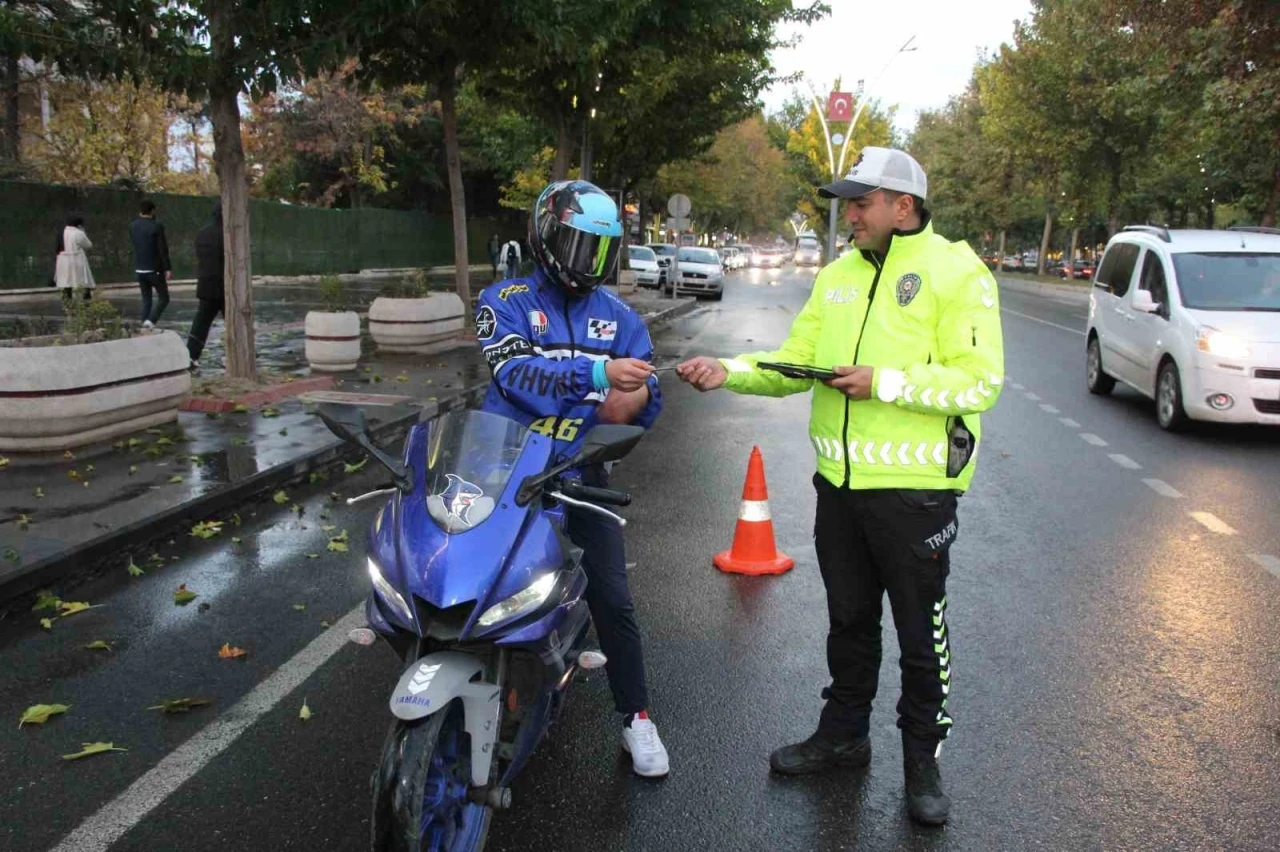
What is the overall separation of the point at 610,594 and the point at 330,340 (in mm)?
9918

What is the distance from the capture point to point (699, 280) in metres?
34.0

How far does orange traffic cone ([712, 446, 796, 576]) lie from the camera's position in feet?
19.2

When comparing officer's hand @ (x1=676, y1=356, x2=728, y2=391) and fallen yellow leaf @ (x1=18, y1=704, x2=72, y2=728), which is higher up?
officer's hand @ (x1=676, y1=356, x2=728, y2=391)

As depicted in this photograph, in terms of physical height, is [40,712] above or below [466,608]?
below

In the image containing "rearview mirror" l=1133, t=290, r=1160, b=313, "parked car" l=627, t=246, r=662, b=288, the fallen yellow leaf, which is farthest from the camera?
"parked car" l=627, t=246, r=662, b=288

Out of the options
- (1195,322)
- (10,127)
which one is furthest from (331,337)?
(10,127)

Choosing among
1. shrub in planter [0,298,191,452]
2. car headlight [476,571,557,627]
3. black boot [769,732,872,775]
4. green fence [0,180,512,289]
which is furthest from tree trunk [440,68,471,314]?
car headlight [476,571,557,627]

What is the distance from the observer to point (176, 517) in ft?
20.5

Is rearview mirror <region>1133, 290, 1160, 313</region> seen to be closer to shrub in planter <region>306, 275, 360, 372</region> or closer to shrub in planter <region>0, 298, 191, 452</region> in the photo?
shrub in planter <region>306, 275, 360, 372</region>

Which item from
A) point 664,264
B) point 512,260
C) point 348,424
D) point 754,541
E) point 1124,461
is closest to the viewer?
point 348,424

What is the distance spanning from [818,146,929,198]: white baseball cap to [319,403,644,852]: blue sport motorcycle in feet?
3.55

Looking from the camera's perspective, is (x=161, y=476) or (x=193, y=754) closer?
(x=193, y=754)

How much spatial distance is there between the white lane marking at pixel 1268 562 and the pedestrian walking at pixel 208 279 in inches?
421

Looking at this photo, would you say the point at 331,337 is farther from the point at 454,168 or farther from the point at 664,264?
the point at 664,264
